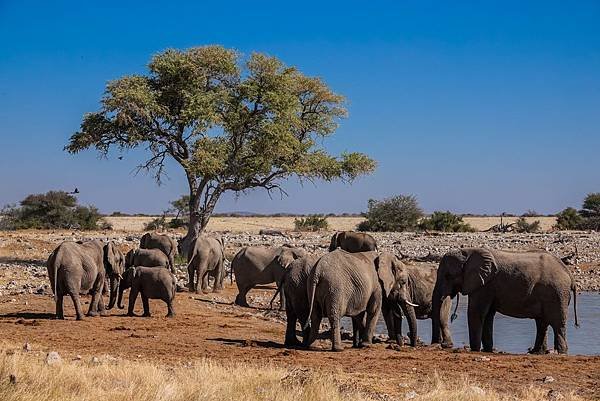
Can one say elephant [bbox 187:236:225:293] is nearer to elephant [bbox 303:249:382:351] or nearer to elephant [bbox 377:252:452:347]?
Answer: elephant [bbox 377:252:452:347]

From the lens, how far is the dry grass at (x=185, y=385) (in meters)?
10.1

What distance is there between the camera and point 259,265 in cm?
2502

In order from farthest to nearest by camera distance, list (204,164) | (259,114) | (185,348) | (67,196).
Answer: (67,196), (259,114), (204,164), (185,348)

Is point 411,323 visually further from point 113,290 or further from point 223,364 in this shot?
point 113,290

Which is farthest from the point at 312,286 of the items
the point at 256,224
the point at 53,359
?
the point at 256,224

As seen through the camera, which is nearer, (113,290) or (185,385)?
(185,385)

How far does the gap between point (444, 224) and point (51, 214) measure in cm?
2721

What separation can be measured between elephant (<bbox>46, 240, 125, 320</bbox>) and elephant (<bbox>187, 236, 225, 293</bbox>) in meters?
5.78

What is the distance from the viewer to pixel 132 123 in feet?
113

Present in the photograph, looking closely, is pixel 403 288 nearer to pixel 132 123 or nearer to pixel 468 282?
pixel 468 282

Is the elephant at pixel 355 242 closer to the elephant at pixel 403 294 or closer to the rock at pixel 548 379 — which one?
the elephant at pixel 403 294

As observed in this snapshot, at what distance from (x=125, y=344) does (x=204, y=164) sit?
61.7ft

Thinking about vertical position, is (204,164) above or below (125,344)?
above

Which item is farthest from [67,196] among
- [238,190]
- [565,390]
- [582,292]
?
[565,390]
